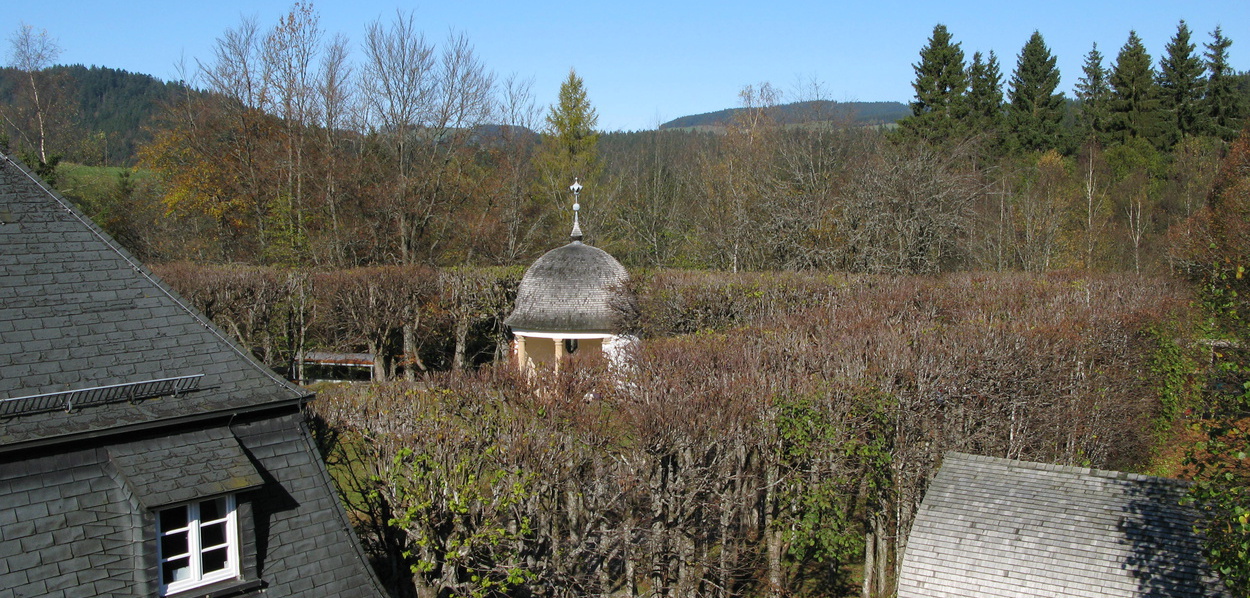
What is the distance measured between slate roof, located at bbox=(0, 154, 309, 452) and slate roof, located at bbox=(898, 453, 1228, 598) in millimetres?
9146

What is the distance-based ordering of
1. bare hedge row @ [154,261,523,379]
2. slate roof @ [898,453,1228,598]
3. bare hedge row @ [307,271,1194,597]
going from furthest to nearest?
bare hedge row @ [154,261,523,379] < bare hedge row @ [307,271,1194,597] < slate roof @ [898,453,1228,598]

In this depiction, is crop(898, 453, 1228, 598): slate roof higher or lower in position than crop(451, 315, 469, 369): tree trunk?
lower

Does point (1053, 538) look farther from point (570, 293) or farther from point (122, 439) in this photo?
point (570, 293)

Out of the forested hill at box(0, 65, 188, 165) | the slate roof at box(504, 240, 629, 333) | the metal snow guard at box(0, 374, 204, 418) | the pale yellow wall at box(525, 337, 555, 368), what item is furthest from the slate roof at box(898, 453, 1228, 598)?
the forested hill at box(0, 65, 188, 165)

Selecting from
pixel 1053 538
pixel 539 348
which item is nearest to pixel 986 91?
pixel 539 348

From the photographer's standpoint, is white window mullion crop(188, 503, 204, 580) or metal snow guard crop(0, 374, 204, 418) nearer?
metal snow guard crop(0, 374, 204, 418)

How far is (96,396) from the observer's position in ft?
28.1

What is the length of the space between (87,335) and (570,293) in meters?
16.7

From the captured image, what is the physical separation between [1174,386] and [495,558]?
2052 centimetres

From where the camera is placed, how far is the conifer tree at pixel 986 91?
2253 inches

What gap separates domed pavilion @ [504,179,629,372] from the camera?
24.8 meters

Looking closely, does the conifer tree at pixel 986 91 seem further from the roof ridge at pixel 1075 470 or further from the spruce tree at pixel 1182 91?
the roof ridge at pixel 1075 470

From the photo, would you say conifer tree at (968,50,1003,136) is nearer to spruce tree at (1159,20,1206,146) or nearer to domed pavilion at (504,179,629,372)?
spruce tree at (1159,20,1206,146)

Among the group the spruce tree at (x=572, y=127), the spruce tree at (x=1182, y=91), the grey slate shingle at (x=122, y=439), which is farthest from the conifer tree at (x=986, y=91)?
the grey slate shingle at (x=122, y=439)
